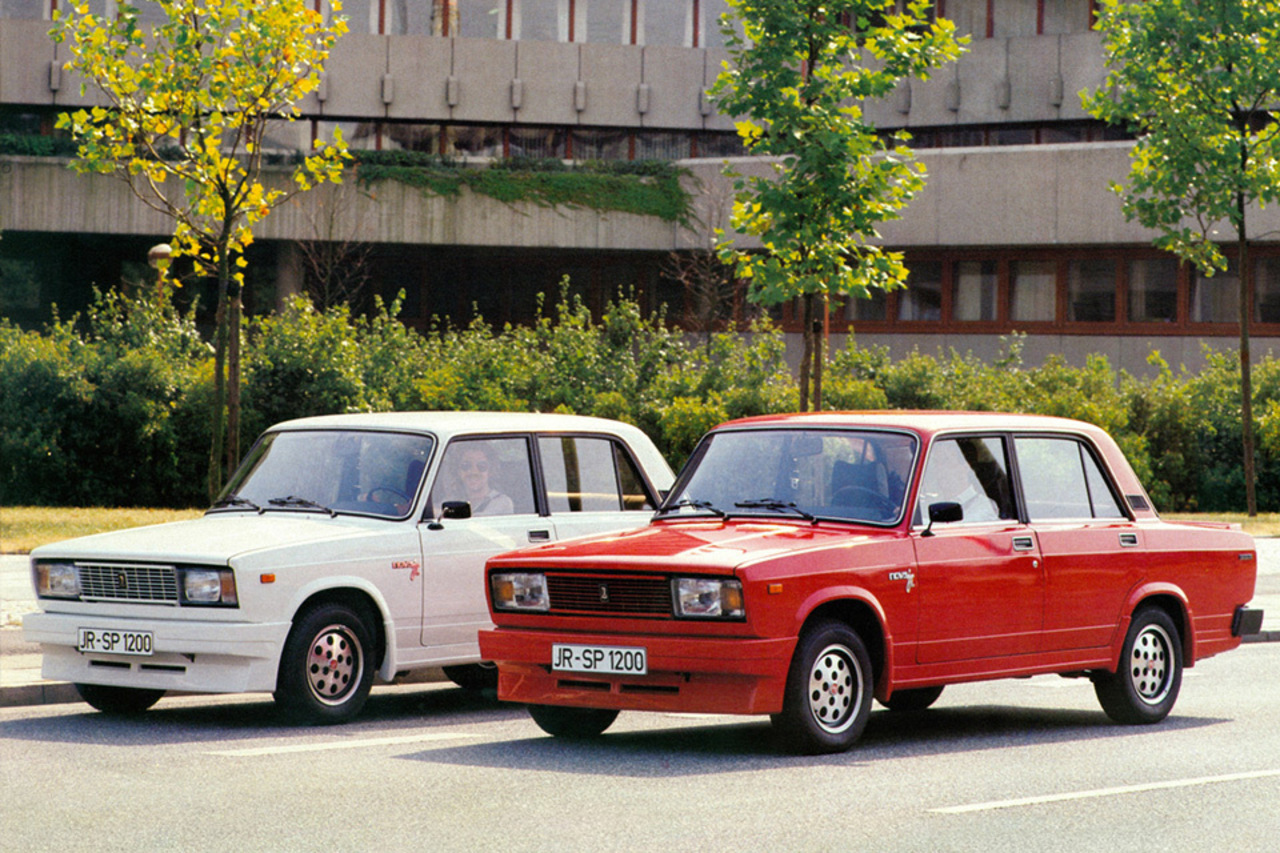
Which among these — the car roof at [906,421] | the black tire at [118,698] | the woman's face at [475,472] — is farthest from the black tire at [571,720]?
the black tire at [118,698]

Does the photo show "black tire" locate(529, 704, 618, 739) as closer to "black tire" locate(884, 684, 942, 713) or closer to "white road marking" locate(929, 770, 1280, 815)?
"black tire" locate(884, 684, 942, 713)

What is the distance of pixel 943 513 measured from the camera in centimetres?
925

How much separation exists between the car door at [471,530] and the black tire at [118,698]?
161cm

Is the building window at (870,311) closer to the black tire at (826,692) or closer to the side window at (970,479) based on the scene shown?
the side window at (970,479)

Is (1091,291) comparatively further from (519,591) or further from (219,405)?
(519,591)

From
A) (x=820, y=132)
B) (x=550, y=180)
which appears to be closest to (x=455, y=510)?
(x=820, y=132)

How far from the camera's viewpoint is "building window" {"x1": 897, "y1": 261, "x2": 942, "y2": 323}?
1816 inches

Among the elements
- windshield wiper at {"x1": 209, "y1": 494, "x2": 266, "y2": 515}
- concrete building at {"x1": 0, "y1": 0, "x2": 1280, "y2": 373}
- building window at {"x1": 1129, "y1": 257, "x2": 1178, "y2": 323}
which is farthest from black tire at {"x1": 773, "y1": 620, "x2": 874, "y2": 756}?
building window at {"x1": 1129, "y1": 257, "x2": 1178, "y2": 323}

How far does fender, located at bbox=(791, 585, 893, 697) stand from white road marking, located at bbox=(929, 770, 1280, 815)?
4.13 feet

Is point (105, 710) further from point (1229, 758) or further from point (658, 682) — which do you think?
point (1229, 758)

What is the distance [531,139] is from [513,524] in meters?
38.6

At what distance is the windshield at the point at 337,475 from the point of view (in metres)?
10.8

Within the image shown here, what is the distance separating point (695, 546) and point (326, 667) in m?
2.42

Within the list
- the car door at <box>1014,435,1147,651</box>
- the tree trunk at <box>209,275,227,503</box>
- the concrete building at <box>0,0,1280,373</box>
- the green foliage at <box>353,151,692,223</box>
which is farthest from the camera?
the green foliage at <box>353,151,692,223</box>
